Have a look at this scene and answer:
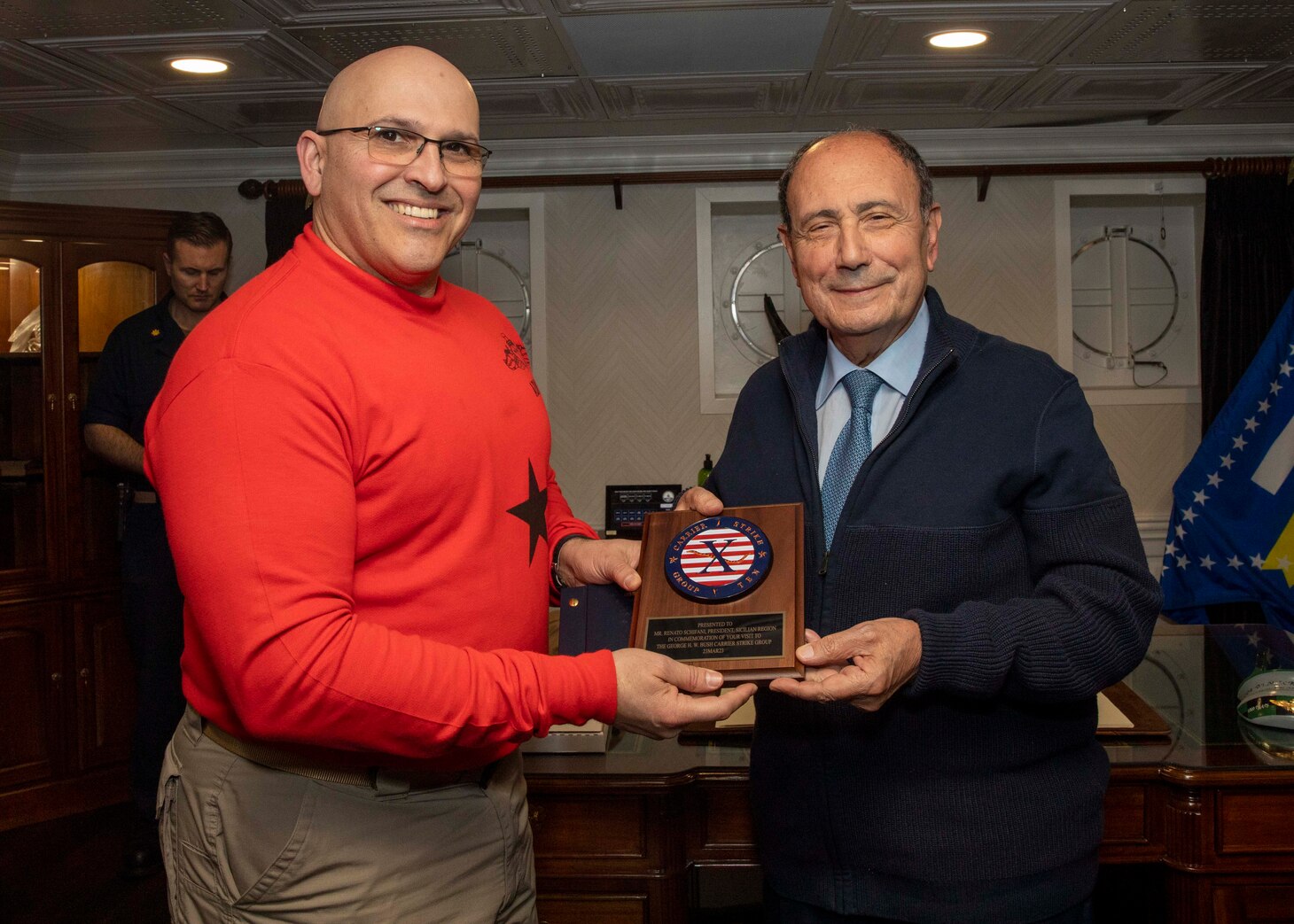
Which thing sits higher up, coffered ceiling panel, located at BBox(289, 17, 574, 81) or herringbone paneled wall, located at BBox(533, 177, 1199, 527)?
coffered ceiling panel, located at BBox(289, 17, 574, 81)

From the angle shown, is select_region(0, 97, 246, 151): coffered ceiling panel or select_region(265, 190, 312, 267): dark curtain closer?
select_region(0, 97, 246, 151): coffered ceiling panel

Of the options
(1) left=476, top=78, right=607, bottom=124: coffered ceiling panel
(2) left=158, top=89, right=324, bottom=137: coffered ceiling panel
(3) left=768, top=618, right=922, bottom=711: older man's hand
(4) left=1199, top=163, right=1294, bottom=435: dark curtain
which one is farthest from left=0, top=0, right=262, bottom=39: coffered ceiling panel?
(4) left=1199, top=163, right=1294, bottom=435: dark curtain

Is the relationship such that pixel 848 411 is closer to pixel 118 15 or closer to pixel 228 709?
pixel 228 709

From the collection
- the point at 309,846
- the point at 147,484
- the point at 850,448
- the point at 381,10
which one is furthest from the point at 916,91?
the point at 309,846

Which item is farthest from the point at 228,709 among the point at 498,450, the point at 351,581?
the point at 498,450

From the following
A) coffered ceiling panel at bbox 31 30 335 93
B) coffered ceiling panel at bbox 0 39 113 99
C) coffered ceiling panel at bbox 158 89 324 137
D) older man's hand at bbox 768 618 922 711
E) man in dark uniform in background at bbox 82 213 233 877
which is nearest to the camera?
older man's hand at bbox 768 618 922 711

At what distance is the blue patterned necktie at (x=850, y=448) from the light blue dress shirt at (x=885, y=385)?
1 centimetres

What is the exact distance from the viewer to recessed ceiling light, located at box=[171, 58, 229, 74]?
11.6 ft

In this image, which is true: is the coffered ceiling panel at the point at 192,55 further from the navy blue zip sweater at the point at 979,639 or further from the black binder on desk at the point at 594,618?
the navy blue zip sweater at the point at 979,639

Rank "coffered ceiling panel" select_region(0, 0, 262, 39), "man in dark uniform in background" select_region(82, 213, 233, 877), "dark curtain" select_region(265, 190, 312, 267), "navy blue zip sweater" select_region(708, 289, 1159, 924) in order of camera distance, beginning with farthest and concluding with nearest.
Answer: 1. "dark curtain" select_region(265, 190, 312, 267)
2. "man in dark uniform in background" select_region(82, 213, 233, 877)
3. "coffered ceiling panel" select_region(0, 0, 262, 39)
4. "navy blue zip sweater" select_region(708, 289, 1159, 924)

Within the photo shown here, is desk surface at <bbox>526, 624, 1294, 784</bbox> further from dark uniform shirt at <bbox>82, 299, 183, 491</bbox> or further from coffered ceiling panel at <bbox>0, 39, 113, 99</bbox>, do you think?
coffered ceiling panel at <bbox>0, 39, 113, 99</bbox>

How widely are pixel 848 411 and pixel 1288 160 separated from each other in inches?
155

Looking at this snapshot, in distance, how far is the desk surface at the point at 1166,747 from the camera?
75.0 inches

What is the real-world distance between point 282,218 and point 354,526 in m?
3.85
